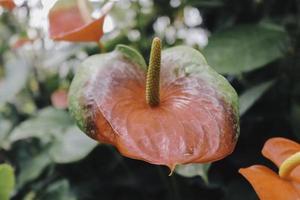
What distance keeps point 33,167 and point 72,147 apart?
20cm

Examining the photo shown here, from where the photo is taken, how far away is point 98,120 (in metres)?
0.43

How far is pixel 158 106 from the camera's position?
1.50 ft

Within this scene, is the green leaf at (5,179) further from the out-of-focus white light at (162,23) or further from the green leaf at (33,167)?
the out-of-focus white light at (162,23)

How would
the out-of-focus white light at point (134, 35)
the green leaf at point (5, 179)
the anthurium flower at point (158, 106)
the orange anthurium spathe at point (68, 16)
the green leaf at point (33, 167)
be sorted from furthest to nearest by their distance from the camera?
the out-of-focus white light at point (134, 35)
the green leaf at point (33, 167)
the orange anthurium spathe at point (68, 16)
the green leaf at point (5, 179)
the anthurium flower at point (158, 106)

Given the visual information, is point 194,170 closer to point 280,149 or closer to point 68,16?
point 280,149

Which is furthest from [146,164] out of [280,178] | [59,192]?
[280,178]

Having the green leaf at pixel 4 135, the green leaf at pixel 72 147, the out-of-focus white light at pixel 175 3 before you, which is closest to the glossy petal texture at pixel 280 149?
the green leaf at pixel 72 147

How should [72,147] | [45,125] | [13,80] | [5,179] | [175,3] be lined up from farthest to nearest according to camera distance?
1. [175,3]
2. [13,80]
3. [45,125]
4. [72,147]
5. [5,179]

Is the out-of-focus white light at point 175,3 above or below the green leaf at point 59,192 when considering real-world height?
above

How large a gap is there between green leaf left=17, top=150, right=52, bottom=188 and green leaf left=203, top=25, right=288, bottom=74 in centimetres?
33

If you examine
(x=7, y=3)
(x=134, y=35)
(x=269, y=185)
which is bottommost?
(x=134, y=35)

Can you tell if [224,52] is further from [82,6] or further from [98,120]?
[98,120]

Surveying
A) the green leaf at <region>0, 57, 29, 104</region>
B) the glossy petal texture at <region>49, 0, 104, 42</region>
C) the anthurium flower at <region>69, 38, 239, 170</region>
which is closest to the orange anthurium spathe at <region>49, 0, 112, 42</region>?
the glossy petal texture at <region>49, 0, 104, 42</region>

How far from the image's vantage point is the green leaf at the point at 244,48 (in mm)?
669
